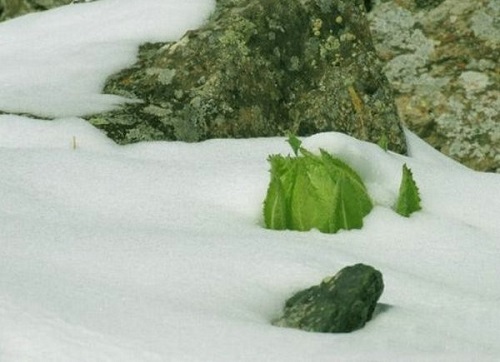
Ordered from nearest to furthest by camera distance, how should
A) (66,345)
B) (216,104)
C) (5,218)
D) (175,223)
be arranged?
(66,345)
(5,218)
(175,223)
(216,104)

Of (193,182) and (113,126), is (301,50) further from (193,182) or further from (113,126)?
(193,182)

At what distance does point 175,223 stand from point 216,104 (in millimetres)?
1172

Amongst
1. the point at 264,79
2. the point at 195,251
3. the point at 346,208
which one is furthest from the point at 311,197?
the point at 264,79

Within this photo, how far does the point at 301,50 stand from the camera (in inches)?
164

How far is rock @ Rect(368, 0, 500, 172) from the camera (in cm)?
579

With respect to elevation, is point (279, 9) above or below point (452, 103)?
above

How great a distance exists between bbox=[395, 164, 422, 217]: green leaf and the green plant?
0.50ft

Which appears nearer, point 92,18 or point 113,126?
point 113,126

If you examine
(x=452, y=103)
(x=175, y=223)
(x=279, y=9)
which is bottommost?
(x=452, y=103)

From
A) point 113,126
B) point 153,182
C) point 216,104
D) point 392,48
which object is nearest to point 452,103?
point 392,48

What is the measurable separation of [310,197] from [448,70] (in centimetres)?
329

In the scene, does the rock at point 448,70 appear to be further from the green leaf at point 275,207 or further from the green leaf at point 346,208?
the green leaf at point 275,207

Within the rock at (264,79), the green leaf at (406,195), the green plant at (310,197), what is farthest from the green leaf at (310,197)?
the rock at (264,79)

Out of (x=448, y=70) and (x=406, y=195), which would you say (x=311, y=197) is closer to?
(x=406, y=195)
